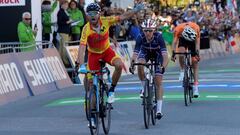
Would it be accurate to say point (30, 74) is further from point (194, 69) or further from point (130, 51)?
point (130, 51)

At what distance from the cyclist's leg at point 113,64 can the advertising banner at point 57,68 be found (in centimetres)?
826

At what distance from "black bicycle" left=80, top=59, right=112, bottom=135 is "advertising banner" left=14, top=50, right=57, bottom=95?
24.2ft

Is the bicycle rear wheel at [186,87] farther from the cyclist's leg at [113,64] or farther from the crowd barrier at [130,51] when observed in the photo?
the crowd barrier at [130,51]

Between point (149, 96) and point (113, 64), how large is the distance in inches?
35.2

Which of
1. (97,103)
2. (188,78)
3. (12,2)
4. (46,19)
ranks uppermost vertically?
(12,2)

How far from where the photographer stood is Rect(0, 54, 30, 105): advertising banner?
1814 cm

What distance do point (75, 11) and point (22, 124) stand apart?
10324 mm

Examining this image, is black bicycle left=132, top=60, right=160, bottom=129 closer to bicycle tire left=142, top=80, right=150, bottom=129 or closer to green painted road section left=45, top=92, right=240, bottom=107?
bicycle tire left=142, top=80, right=150, bottom=129

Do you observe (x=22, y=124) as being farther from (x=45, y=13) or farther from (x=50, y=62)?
(x=45, y=13)

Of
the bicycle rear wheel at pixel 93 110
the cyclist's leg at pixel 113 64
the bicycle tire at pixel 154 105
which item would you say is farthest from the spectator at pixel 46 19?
the bicycle rear wheel at pixel 93 110

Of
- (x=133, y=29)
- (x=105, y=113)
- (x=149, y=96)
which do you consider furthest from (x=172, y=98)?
(x=133, y=29)

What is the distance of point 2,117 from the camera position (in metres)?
15.5

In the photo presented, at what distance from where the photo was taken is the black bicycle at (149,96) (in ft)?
43.2

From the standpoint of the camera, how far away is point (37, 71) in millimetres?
20406
